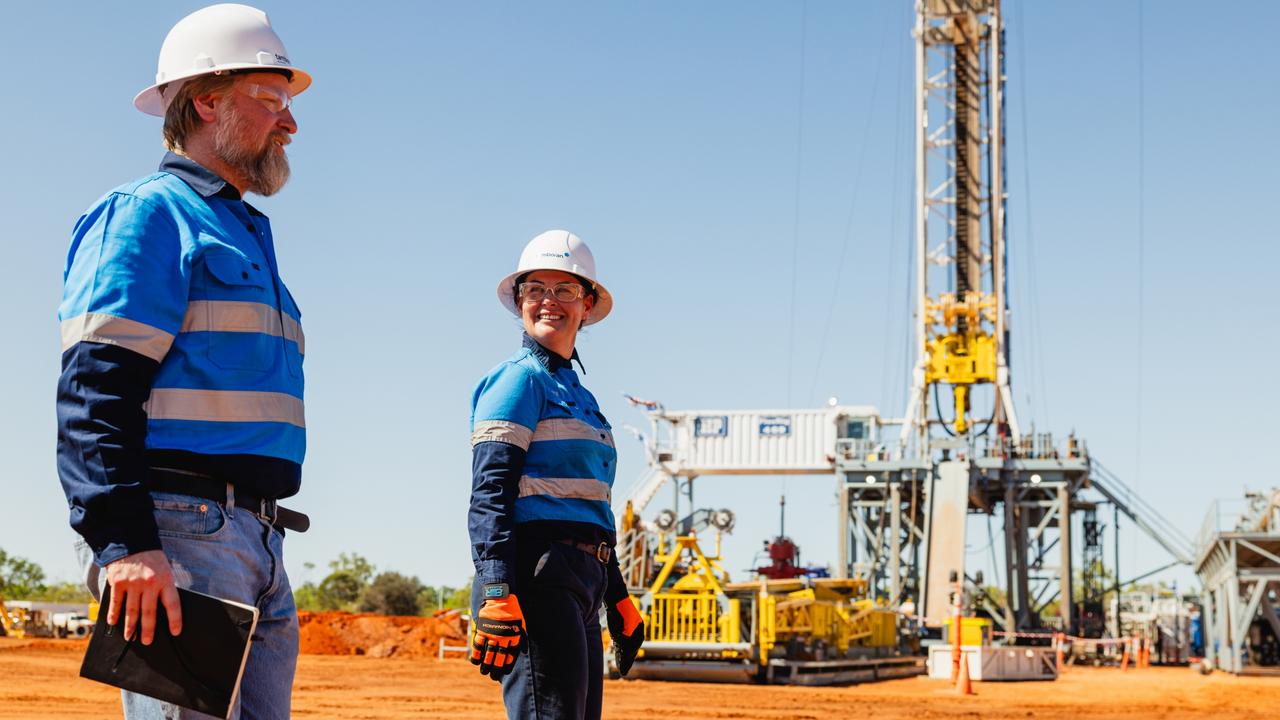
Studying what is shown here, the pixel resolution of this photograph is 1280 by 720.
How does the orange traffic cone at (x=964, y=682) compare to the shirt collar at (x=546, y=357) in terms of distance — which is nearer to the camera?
the shirt collar at (x=546, y=357)

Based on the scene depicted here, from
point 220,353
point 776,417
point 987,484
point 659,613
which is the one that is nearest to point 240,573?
point 220,353

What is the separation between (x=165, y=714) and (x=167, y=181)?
1.09m

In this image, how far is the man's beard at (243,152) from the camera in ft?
11.1

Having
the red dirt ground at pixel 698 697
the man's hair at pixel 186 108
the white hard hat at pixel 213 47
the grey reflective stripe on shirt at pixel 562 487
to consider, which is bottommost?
the red dirt ground at pixel 698 697

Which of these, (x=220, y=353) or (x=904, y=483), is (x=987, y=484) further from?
(x=220, y=353)

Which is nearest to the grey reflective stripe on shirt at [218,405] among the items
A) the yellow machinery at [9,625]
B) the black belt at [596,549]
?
the black belt at [596,549]

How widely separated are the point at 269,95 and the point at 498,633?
1.52m

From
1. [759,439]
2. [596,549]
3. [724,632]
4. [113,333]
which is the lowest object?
[724,632]

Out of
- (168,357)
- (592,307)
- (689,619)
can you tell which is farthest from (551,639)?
(689,619)

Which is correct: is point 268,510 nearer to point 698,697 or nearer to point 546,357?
point 546,357

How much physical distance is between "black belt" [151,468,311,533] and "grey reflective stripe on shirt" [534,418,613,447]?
1237 millimetres

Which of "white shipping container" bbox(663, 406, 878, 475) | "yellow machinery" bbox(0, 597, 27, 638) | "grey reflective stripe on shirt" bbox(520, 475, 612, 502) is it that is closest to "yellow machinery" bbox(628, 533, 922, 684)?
"grey reflective stripe on shirt" bbox(520, 475, 612, 502)

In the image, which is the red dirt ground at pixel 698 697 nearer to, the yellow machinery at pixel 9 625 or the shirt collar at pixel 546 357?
the shirt collar at pixel 546 357

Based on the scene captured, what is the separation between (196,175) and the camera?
10.9 ft
